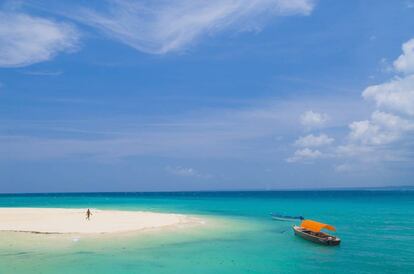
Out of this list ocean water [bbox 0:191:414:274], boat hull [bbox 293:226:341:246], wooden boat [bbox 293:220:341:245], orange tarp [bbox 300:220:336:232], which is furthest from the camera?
orange tarp [bbox 300:220:336:232]

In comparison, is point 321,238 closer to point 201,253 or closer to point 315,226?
point 315,226

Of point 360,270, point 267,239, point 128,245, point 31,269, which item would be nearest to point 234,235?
point 267,239

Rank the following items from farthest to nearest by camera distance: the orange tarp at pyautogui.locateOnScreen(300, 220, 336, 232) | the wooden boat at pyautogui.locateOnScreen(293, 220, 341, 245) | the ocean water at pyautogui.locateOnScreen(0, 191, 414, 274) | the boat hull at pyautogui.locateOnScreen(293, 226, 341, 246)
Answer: the orange tarp at pyautogui.locateOnScreen(300, 220, 336, 232) < the wooden boat at pyautogui.locateOnScreen(293, 220, 341, 245) < the boat hull at pyautogui.locateOnScreen(293, 226, 341, 246) < the ocean water at pyautogui.locateOnScreen(0, 191, 414, 274)

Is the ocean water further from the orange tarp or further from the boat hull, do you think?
the orange tarp

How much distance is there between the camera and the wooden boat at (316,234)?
103 ft

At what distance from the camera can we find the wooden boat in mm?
31506

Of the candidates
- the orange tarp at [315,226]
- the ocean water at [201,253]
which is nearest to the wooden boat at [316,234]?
the orange tarp at [315,226]

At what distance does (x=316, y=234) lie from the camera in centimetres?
3459

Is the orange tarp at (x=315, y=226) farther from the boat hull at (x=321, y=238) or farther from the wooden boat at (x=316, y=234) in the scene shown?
the boat hull at (x=321, y=238)

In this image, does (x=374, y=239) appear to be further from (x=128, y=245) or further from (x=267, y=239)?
(x=128, y=245)

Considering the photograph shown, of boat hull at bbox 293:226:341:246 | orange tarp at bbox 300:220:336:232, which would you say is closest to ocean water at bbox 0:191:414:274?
boat hull at bbox 293:226:341:246

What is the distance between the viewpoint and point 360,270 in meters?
23.6

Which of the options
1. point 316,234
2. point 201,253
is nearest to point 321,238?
point 316,234

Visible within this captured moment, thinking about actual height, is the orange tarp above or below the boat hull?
above
